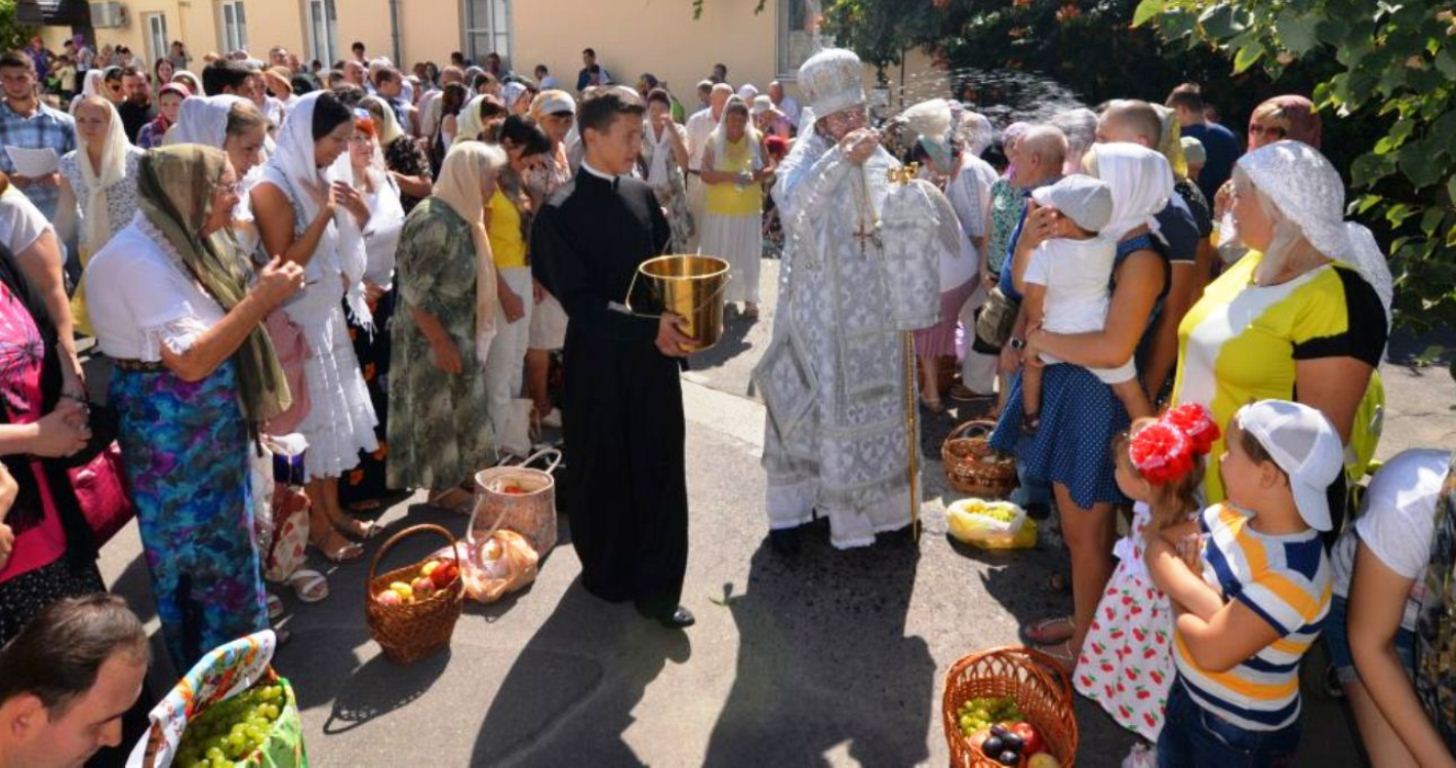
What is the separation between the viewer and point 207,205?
3.13 metres

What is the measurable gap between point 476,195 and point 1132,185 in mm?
2859

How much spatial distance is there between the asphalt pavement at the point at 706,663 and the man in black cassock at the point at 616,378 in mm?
291

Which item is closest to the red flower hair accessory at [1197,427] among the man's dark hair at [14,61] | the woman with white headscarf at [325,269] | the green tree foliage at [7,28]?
the woman with white headscarf at [325,269]

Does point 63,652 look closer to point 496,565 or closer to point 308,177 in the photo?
point 496,565

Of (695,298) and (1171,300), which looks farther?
(1171,300)

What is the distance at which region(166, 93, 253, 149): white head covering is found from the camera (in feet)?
14.5

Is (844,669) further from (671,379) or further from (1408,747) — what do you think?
(1408,747)

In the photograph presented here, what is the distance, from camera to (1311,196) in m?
2.91

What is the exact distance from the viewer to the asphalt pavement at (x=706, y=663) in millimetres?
3502

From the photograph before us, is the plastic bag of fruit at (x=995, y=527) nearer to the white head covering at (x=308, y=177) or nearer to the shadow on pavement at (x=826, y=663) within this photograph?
the shadow on pavement at (x=826, y=663)

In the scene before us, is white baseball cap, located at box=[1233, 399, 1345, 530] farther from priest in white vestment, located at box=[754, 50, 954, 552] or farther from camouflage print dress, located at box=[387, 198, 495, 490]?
camouflage print dress, located at box=[387, 198, 495, 490]

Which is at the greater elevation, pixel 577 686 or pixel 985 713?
pixel 985 713

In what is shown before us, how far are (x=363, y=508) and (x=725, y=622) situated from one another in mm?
2135

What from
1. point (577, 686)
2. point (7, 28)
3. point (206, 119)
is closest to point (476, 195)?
point (206, 119)
